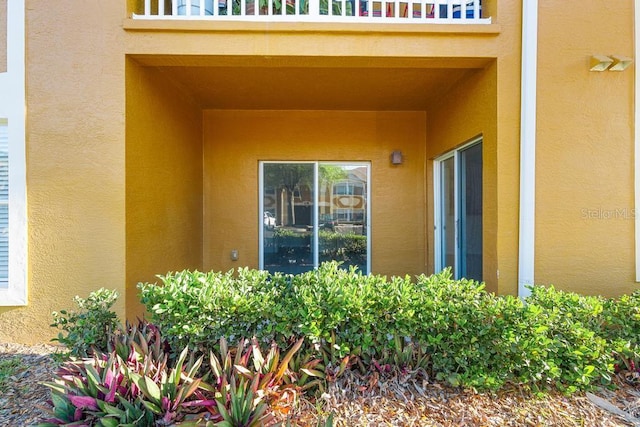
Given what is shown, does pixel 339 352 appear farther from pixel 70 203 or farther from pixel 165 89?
pixel 165 89

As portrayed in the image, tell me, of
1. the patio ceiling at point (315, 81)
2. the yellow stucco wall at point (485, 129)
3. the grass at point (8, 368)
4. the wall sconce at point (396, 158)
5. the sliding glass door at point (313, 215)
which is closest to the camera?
the grass at point (8, 368)

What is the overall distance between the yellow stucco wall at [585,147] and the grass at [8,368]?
4825 millimetres

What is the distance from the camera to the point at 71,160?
3.64 meters

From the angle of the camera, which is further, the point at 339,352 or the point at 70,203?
the point at 70,203

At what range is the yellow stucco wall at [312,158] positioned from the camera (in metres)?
5.79

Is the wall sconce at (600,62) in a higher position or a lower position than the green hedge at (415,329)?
higher

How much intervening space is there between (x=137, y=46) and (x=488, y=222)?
4.00 metres

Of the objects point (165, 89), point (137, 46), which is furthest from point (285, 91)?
point (137, 46)

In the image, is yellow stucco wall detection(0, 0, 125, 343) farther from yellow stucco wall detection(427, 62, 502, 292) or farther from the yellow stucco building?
yellow stucco wall detection(427, 62, 502, 292)

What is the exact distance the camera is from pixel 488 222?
3828 mm

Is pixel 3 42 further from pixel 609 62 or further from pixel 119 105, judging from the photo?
pixel 609 62

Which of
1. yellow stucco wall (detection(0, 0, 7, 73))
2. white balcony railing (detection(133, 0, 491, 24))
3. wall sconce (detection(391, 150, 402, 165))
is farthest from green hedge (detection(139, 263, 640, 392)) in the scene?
wall sconce (detection(391, 150, 402, 165))

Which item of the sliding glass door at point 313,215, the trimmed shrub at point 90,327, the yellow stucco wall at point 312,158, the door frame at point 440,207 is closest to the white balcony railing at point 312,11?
the door frame at point 440,207

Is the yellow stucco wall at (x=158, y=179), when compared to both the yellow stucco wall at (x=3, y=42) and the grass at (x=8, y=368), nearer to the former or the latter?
the grass at (x=8, y=368)
